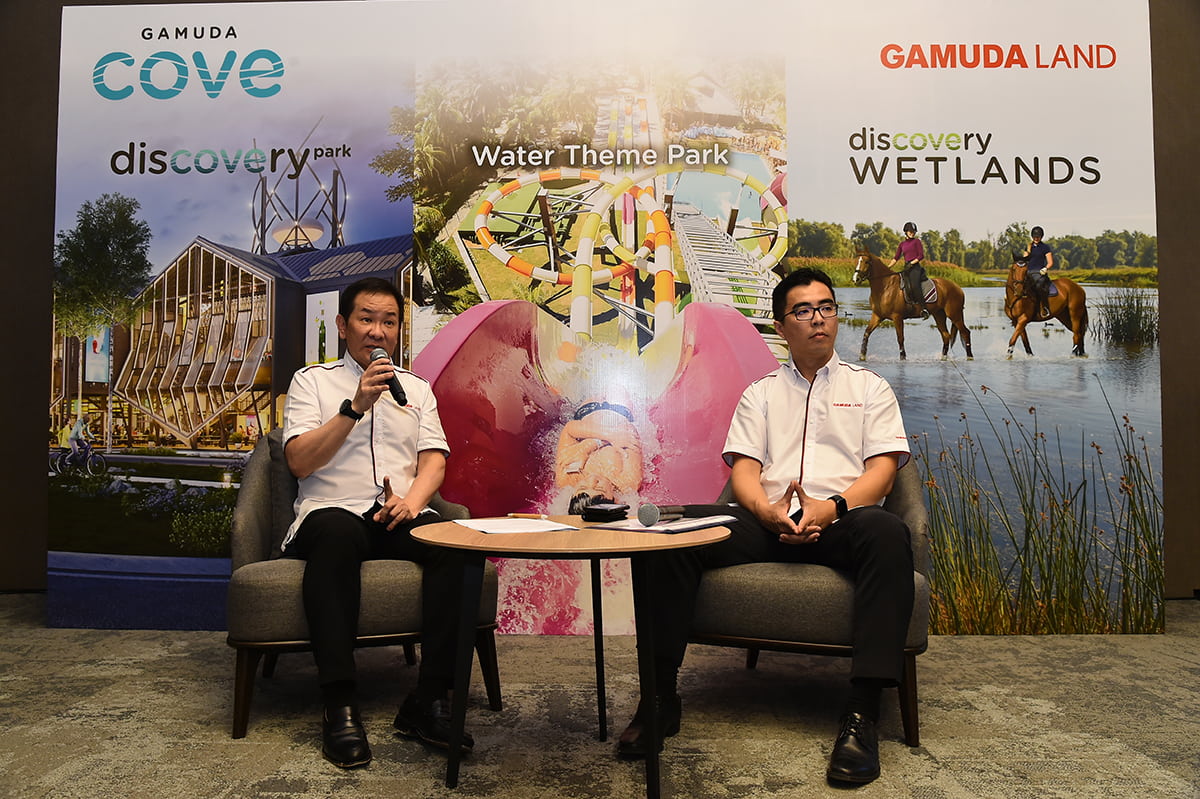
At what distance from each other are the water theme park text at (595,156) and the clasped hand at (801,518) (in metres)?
1.73

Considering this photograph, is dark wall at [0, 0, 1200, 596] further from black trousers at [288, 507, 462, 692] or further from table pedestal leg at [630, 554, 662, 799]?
table pedestal leg at [630, 554, 662, 799]

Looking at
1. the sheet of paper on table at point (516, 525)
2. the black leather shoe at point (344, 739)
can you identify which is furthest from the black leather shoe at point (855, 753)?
the black leather shoe at point (344, 739)

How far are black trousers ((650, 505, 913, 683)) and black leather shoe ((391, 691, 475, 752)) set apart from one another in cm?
56

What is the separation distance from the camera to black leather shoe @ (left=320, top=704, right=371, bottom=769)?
209 cm

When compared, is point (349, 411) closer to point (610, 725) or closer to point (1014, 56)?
point (610, 725)

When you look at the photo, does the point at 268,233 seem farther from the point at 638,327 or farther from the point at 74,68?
the point at 638,327

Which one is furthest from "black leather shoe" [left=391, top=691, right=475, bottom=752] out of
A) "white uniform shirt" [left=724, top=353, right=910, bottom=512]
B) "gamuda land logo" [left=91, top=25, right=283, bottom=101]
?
"gamuda land logo" [left=91, top=25, right=283, bottom=101]

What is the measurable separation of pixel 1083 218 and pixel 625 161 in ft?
6.23

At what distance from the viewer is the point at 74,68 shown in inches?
146

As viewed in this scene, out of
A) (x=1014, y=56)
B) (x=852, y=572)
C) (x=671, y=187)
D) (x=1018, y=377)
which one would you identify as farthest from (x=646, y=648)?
(x=1014, y=56)

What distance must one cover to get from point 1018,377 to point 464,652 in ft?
8.69

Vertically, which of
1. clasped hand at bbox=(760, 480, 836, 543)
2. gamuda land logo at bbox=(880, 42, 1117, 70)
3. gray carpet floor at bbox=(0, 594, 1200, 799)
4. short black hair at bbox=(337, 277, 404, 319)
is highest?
gamuda land logo at bbox=(880, 42, 1117, 70)

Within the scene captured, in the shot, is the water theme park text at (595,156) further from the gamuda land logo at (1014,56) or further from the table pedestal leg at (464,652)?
the table pedestal leg at (464,652)

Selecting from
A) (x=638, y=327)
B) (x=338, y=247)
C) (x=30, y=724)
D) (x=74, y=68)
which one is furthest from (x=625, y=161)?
(x=30, y=724)
